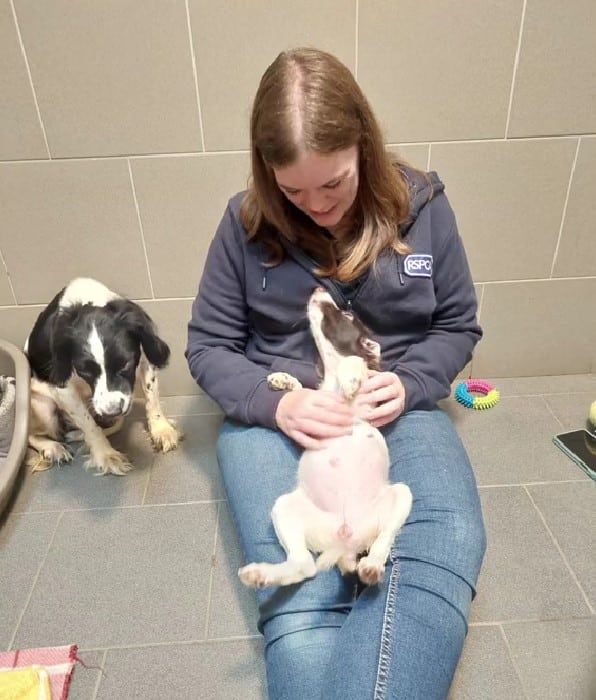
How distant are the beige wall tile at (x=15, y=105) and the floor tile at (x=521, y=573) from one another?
4.97ft

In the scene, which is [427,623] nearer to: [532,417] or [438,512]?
[438,512]

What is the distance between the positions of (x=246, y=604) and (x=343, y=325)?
64 cm

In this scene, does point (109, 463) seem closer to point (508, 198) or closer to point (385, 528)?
point (385, 528)

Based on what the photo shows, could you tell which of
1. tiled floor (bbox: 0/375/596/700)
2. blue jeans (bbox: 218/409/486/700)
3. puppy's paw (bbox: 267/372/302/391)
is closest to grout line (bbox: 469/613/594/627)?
tiled floor (bbox: 0/375/596/700)

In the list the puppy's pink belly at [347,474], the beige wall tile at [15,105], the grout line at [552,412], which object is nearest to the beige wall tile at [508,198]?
the grout line at [552,412]

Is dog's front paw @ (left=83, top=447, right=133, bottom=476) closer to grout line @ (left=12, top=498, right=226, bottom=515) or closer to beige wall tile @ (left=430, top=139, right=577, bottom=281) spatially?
grout line @ (left=12, top=498, right=226, bottom=515)

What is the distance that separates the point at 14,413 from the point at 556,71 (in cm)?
173

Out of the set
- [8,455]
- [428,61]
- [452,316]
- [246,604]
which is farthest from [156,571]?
[428,61]

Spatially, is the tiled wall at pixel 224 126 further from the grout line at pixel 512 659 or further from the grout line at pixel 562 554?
the grout line at pixel 512 659

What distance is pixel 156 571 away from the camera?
1.33 metres

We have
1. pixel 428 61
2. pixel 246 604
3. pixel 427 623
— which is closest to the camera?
pixel 427 623

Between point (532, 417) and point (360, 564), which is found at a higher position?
point (360, 564)

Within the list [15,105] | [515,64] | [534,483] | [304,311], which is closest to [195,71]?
[15,105]

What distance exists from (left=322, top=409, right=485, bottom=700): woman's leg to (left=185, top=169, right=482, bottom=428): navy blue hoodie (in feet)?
0.66
